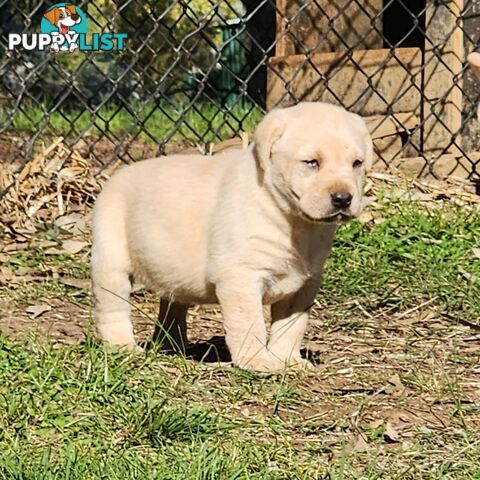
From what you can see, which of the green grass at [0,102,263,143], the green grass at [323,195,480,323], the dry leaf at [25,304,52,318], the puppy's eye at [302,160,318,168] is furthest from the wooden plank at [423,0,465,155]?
the puppy's eye at [302,160,318,168]

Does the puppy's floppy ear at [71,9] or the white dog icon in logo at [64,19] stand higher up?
the puppy's floppy ear at [71,9]

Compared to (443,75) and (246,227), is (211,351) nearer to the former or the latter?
(246,227)

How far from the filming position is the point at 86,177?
20.9 ft

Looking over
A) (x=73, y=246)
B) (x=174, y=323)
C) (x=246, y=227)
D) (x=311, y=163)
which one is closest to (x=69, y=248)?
(x=73, y=246)

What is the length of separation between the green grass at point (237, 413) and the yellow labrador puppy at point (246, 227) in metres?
0.24

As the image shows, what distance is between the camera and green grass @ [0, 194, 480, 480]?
291 centimetres

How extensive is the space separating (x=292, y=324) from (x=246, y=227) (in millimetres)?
423

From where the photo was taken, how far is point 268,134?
378cm

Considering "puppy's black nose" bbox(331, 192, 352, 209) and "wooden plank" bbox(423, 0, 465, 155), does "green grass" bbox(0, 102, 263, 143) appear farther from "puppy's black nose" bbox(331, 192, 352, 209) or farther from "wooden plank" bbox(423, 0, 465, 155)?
"puppy's black nose" bbox(331, 192, 352, 209)

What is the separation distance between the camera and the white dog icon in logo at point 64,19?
6906 mm

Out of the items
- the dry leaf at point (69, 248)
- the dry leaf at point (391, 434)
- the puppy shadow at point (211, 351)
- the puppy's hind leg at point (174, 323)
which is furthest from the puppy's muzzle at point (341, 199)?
the dry leaf at point (69, 248)
